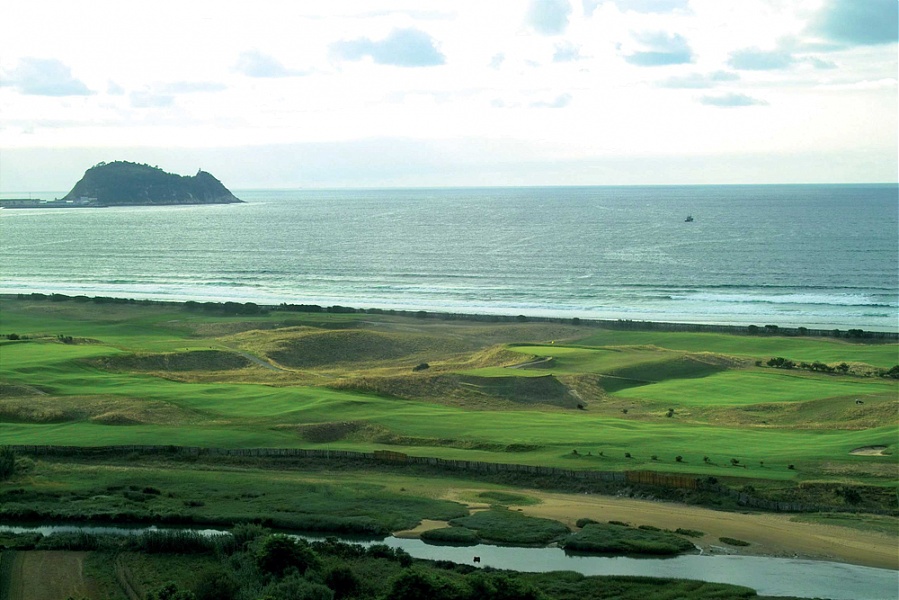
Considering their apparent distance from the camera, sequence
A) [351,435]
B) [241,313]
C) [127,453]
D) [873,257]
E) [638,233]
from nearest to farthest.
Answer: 1. [127,453]
2. [351,435]
3. [241,313]
4. [873,257]
5. [638,233]

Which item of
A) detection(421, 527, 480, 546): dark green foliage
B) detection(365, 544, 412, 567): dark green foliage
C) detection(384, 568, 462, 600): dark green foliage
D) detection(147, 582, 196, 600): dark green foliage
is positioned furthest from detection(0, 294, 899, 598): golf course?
detection(384, 568, 462, 600): dark green foliage

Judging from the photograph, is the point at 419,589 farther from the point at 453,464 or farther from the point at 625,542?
the point at 453,464

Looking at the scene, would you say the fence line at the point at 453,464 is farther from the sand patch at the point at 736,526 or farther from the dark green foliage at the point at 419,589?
the dark green foliage at the point at 419,589

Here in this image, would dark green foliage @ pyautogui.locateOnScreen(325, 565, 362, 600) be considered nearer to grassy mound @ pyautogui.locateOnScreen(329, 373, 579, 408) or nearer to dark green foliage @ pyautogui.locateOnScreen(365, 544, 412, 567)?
dark green foliage @ pyautogui.locateOnScreen(365, 544, 412, 567)

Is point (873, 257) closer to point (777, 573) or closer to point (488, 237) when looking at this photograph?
point (488, 237)

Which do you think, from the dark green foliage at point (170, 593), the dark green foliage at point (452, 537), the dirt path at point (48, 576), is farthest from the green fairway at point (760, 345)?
the dark green foliage at point (170, 593)

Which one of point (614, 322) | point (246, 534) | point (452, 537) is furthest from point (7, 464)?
point (614, 322)

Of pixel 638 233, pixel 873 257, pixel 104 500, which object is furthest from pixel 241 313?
pixel 638 233
